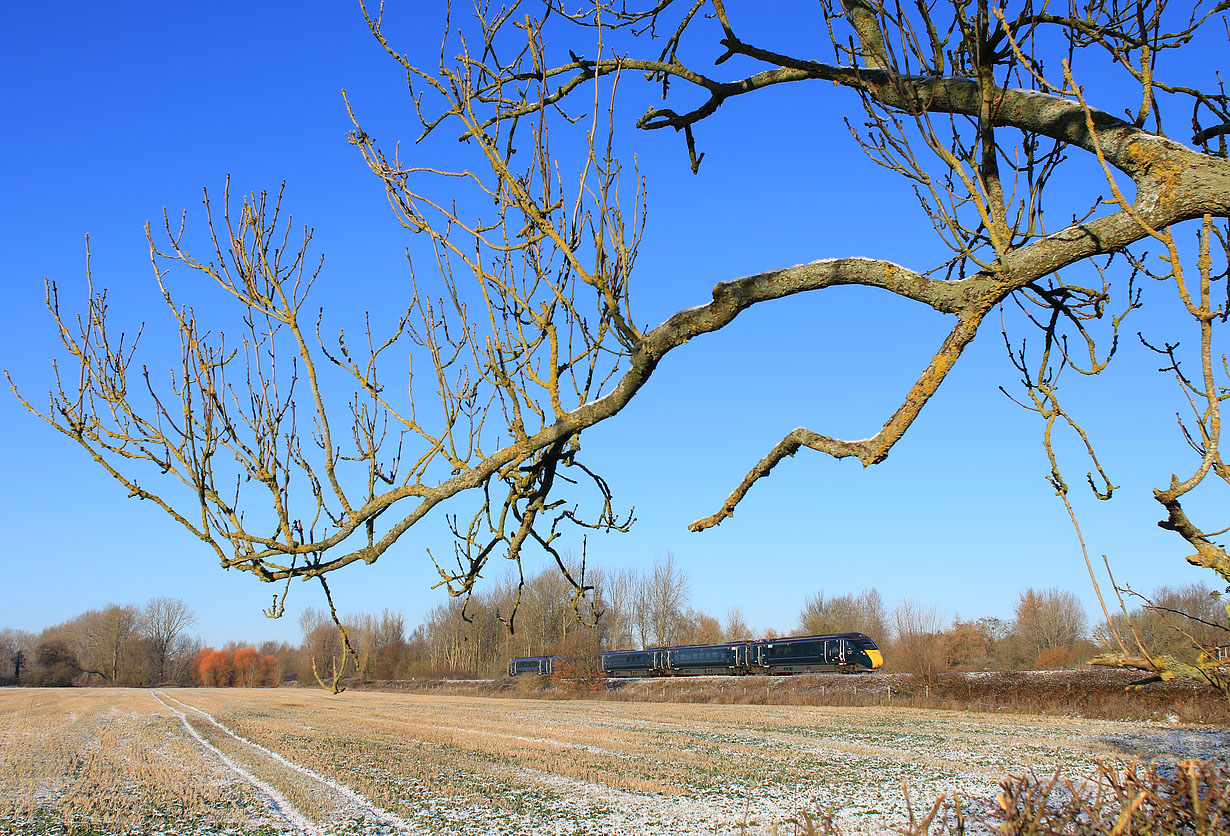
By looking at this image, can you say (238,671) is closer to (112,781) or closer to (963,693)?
(112,781)

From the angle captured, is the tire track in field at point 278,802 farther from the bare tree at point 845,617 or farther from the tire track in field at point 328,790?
the bare tree at point 845,617

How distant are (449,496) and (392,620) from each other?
92594 millimetres

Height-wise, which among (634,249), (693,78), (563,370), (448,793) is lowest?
(448,793)

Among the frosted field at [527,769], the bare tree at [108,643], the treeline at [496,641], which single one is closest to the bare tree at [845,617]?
the treeline at [496,641]

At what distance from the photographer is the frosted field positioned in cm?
1170

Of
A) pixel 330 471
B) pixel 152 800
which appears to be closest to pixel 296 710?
pixel 152 800

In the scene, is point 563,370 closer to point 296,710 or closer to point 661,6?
point 661,6

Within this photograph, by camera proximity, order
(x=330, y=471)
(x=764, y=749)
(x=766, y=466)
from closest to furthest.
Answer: (x=766, y=466)
(x=330, y=471)
(x=764, y=749)

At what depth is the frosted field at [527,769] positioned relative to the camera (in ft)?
38.4

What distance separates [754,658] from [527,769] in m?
30.7

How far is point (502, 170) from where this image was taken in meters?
2.97

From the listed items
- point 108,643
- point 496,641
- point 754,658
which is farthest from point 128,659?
point 754,658

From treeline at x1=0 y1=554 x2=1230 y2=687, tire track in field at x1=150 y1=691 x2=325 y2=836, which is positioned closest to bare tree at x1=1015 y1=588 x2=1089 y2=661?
treeline at x1=0 y1=554 x2=1230 y2=687

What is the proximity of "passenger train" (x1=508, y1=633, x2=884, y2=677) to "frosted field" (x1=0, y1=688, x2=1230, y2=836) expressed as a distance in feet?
41.9
